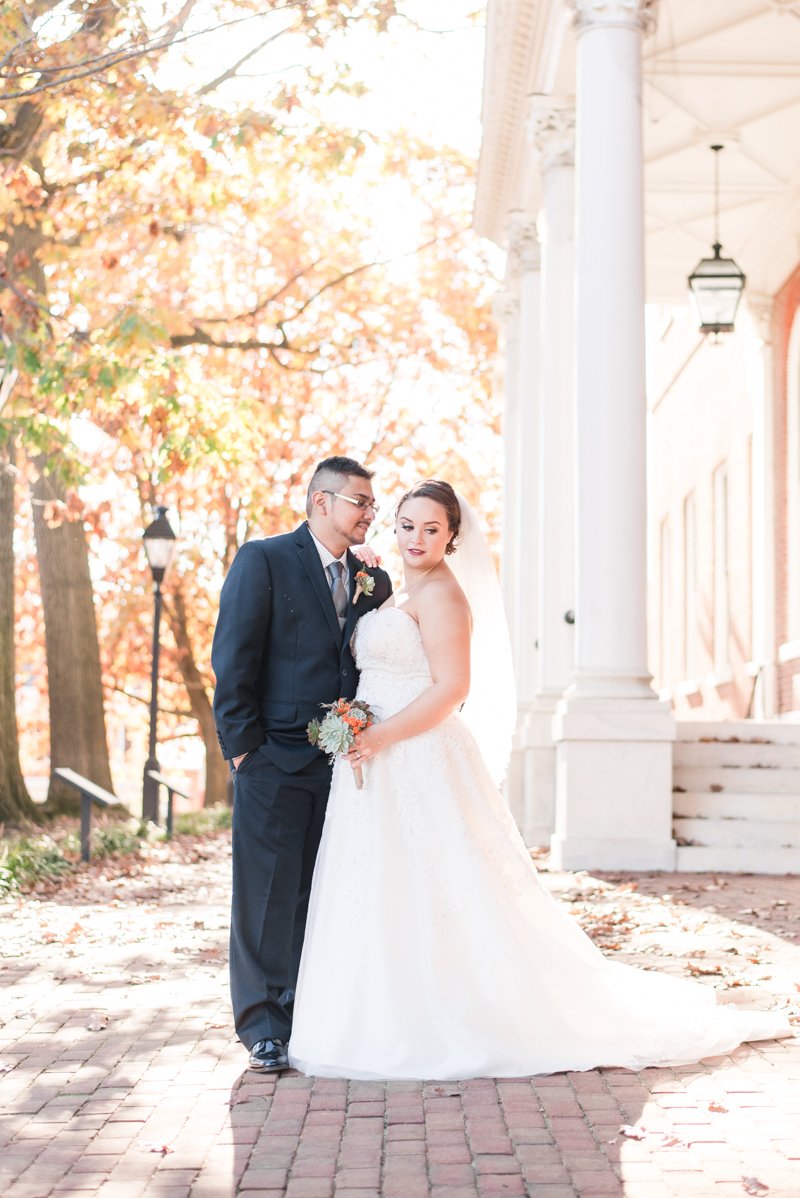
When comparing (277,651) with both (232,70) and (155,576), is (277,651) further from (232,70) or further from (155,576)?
(155,576)

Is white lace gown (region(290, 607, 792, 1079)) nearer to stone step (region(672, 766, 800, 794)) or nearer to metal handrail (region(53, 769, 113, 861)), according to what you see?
stone step (region(672, 766, 800, 794))

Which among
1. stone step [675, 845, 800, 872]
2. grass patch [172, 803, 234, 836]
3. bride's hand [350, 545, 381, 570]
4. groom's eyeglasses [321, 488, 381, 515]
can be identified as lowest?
grass patch [172, 803, 234, 836]

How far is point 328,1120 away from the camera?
416 cm

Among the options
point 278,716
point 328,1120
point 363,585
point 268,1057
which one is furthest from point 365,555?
point 328,1120

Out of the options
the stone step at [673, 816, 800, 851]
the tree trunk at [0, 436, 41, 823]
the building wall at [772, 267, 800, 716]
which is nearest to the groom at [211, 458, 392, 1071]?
the stone step at [673, 816, 800, 851]

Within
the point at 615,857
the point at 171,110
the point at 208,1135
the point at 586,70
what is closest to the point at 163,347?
the point at 171,110

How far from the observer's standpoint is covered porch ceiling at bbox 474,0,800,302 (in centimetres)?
1284

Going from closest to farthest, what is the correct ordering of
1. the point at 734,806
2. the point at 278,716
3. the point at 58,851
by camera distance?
the point at 278,716 < the point at 734,806 < the point at 58,851

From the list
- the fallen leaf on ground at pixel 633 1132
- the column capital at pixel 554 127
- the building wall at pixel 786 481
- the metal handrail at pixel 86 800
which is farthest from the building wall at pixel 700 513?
the fallen leaf on ground at pixel 633 1132

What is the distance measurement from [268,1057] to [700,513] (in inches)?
756

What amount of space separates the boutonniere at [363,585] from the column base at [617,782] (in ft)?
17.1

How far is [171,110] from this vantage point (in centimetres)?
1156

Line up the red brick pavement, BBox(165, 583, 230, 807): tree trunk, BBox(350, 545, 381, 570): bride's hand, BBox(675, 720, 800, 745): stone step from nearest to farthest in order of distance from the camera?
the red brick pavement
BBox(350, 545, 381, 570): bride's hand
BBox(675, 720, 800, 745): stone step
BBox(165, 583, 230, 807): tree trunk

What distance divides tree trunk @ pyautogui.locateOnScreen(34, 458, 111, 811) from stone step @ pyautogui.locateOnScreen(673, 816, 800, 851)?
361 inches
